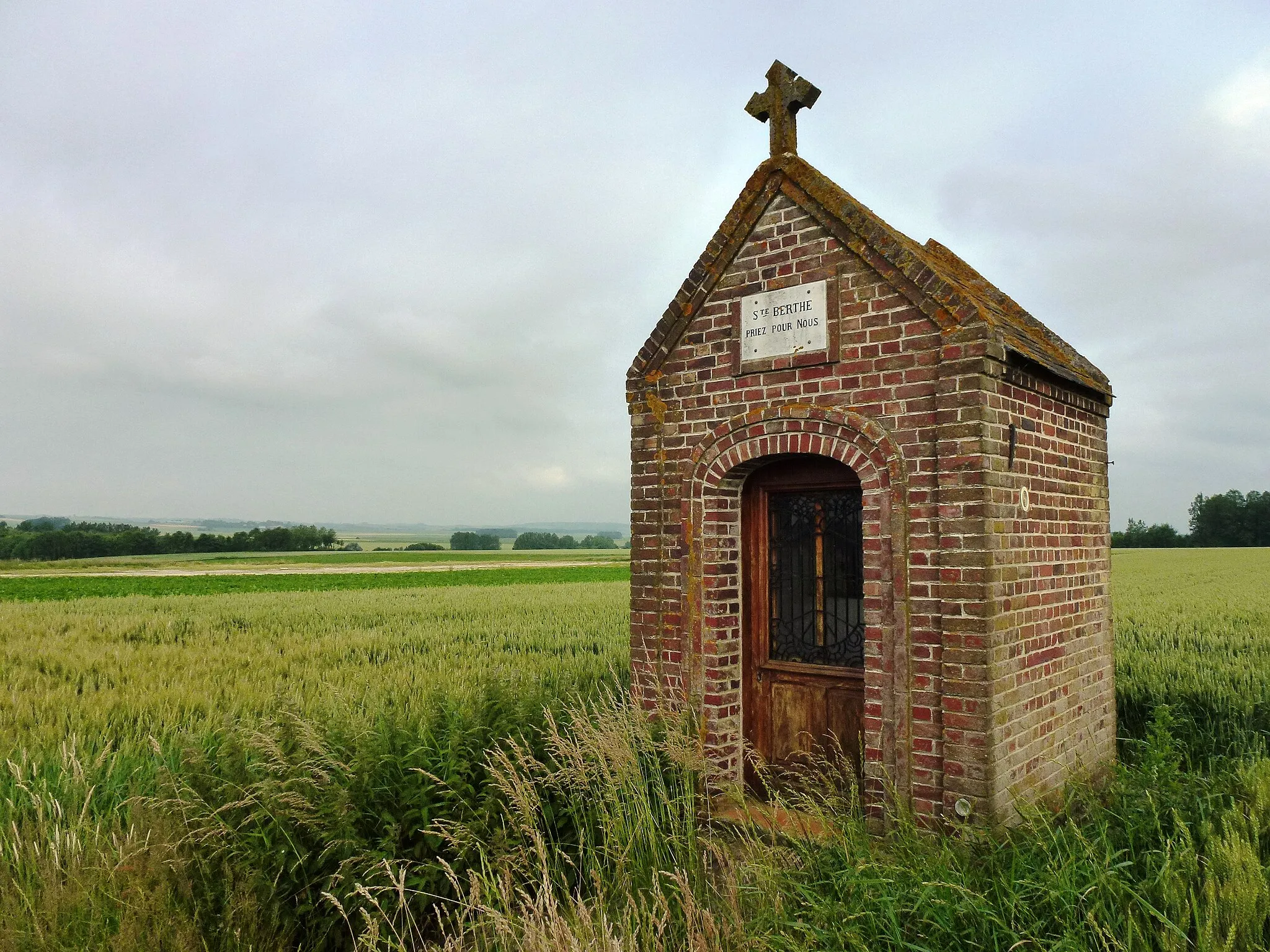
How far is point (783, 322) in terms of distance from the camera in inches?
227

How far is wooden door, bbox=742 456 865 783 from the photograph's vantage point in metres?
5.73

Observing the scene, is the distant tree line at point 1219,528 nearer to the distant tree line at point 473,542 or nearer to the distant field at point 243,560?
the distant field at point 243,560

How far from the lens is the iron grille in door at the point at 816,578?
18.8 feet

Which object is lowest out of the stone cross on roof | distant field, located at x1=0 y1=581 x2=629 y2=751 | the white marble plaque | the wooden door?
distant field, located at x1=0 y1=581 x2=629 y2=751

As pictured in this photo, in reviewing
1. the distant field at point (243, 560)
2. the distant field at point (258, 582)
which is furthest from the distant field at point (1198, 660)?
the distant field at point (243, 560)

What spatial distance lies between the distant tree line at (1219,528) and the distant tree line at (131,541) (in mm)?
90874

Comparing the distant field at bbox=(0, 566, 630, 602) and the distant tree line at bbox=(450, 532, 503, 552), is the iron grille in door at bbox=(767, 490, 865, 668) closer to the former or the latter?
the distant field at bbox=(0, 566, 630, 602)

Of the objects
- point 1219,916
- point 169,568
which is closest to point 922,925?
point 1219,916

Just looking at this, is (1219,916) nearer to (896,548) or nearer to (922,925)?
(922,925)

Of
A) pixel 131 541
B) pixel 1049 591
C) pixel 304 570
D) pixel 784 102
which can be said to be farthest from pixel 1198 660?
pixel 131 541

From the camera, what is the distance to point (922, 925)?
11.2ft

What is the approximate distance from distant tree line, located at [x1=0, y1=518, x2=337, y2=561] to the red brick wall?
77213 millimetres

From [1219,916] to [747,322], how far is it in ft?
14.6

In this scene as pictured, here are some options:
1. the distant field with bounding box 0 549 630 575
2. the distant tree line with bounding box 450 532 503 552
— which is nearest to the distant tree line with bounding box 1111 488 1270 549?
the distant field with bounding box 0 549 630 575
